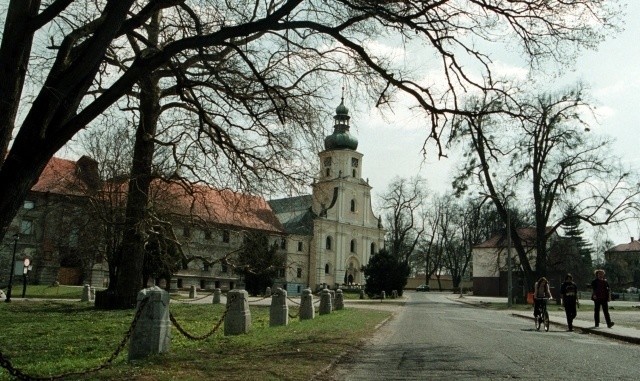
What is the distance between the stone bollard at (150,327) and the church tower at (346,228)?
7085 cm

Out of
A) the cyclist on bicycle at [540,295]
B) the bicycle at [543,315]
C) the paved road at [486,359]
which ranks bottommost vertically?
the paved road at [486,359]

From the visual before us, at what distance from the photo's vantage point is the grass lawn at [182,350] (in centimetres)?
798

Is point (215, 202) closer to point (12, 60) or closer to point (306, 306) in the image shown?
point (306, 306)

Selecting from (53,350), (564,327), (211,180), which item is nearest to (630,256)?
(564,327)

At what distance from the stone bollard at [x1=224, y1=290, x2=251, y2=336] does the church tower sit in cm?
6649

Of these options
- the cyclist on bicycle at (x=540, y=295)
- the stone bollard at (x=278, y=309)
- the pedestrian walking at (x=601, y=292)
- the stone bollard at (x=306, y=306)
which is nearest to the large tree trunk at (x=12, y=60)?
the stone bollard at (x=278, y=309)

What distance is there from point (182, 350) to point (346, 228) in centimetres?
7669

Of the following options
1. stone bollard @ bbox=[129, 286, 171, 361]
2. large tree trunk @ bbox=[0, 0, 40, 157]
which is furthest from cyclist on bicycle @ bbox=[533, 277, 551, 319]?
large tree trunk @ bbox=[0, 0, 40, 157]

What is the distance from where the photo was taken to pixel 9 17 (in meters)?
8.77

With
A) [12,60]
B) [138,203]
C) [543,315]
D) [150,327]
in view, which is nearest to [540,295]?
[543,315]

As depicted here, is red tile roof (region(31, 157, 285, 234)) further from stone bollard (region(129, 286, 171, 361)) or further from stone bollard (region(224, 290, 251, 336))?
stone bollard (region(129, 286, 171, 361))

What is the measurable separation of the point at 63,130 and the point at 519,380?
735 centimetres

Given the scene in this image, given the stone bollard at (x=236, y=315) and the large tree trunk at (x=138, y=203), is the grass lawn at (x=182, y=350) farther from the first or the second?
the large tree trunk at (x=138, y=203)

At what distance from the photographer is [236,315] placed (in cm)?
1399
